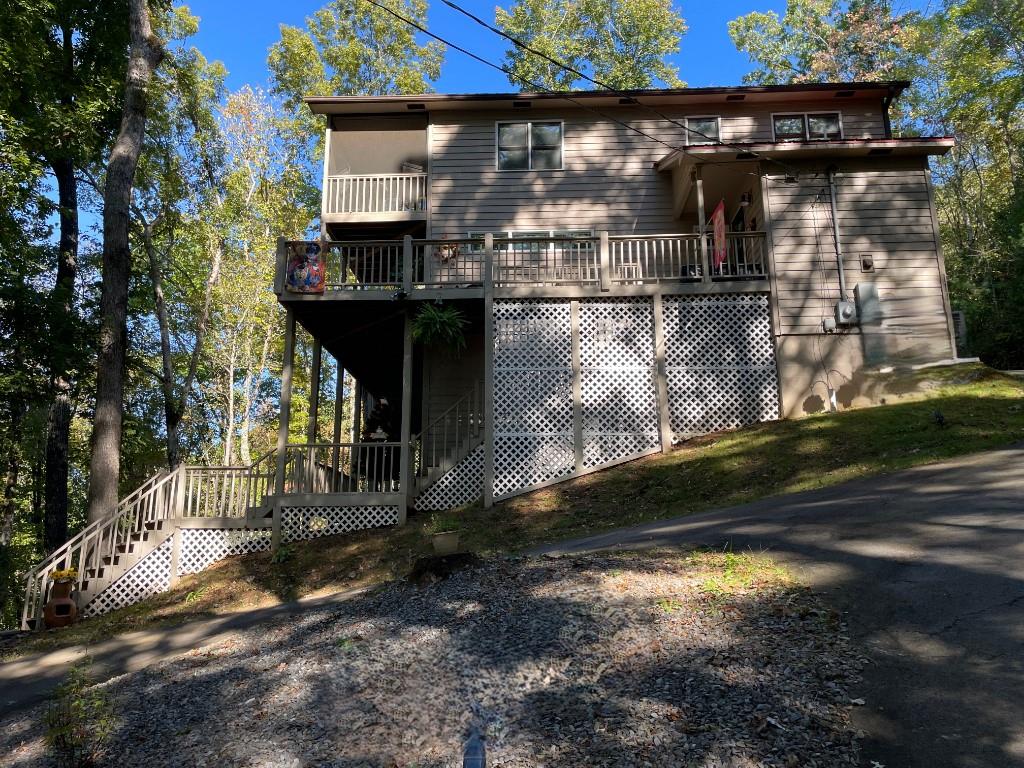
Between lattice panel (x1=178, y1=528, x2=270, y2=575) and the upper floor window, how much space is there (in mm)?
14805

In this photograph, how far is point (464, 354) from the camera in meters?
15.6

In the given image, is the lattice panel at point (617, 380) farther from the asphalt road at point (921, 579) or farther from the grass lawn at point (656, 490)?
the asphalt road at point (921, 579)

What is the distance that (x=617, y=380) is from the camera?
523 inches

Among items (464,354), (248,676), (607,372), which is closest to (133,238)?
(464,354)

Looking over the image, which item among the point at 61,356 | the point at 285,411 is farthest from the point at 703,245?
the point at 61,356

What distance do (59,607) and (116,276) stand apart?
6.30m

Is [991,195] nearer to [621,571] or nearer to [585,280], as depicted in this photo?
[585,280]

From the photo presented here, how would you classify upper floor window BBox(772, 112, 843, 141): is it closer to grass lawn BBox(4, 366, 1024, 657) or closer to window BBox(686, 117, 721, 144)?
window BBox(686, 117, 721, 144)

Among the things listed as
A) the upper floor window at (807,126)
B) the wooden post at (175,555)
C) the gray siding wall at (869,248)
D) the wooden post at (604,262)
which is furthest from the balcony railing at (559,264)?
the wooden post at (175,555)

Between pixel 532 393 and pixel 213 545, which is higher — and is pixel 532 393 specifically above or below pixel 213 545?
above

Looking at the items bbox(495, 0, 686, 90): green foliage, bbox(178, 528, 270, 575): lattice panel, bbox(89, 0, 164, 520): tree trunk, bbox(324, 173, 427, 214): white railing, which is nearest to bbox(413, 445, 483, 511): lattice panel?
bbox(178, 528, 270, 575): lattice panel

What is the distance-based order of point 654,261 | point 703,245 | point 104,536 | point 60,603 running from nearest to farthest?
1. point 60,603
2. point 104,536
3. point 703,245
4. point 654,261

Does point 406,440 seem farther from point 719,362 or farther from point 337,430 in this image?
point 719,362

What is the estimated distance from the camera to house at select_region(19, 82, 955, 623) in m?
12.7
